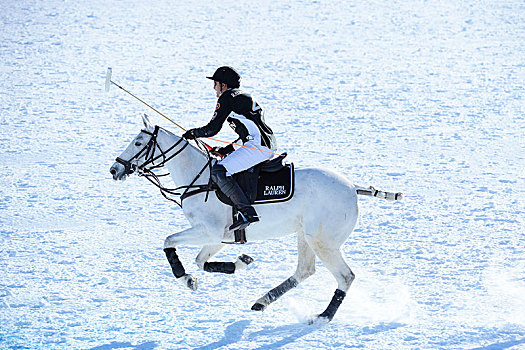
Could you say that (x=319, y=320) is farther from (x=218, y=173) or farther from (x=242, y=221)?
(x=218, y=173)

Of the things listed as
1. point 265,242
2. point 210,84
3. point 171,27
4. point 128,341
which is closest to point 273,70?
point 210,84

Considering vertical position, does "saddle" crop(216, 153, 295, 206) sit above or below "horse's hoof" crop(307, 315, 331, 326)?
above

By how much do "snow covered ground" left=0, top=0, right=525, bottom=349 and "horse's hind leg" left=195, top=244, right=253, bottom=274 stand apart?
58 centimetres

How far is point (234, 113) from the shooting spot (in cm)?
860

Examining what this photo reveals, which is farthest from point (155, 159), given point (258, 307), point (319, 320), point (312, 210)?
point (319, 320)

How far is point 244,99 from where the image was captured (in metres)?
8.48

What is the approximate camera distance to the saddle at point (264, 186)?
866 cm

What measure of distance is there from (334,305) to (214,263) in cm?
153

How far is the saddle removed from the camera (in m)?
8.66

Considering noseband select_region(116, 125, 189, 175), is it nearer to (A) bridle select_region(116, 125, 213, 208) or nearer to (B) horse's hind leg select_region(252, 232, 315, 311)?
(A) bridle select_region(116, 125, 213, 208)

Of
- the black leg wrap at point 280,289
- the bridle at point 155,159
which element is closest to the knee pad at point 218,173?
the bridle at point 155,159

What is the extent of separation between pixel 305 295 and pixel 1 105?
1181 cm

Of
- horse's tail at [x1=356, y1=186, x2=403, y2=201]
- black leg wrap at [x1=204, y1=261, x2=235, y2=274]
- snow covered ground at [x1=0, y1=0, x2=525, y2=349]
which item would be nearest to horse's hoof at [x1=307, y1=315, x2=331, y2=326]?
snow covered ground at [x1=0, y1=0, x2=525, y2=349]

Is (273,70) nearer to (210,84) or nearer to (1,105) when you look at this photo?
(210,84)
